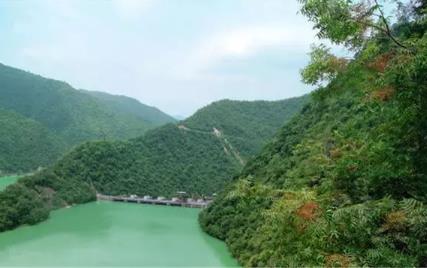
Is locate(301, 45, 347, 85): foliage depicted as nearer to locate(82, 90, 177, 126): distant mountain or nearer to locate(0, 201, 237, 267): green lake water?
locate(0, 201, 237, 267): green lake water

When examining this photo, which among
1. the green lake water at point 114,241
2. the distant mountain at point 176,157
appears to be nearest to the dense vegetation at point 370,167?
the green lake water at point 114,241

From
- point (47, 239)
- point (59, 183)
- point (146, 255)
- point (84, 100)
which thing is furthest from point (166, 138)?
point (84, 100)

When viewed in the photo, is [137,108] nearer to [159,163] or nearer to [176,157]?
[176,157]

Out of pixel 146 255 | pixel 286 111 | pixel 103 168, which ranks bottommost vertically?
pixel 146 255

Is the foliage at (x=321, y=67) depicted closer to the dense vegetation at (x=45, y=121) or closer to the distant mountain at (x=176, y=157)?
the distant mountain at (x=176, y=157)

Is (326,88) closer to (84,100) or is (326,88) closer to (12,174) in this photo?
(12,174)
